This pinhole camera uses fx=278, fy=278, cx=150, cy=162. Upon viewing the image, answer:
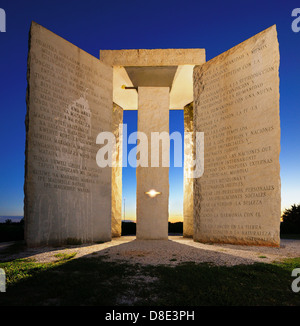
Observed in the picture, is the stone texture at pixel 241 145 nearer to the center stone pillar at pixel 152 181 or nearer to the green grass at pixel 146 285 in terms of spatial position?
the center stone pillar at pixel 152 181

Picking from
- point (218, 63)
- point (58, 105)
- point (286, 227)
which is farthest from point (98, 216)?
point (286, 227)

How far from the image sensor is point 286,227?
16.0 meters

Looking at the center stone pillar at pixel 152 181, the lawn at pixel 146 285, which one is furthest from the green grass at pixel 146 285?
the center stone pillar at pixel 152 181

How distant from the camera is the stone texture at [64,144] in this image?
823 cm

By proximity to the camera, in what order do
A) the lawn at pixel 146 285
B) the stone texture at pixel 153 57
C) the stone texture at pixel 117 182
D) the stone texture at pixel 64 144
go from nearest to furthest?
the lawn at pixel 146 285, the stone texture at pixel 64 144, the stone texture at pixel 153 57, the stone texture at pixel 117 182

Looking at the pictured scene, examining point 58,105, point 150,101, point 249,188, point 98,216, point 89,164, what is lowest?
point 98,216

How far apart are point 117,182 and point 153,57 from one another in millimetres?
6154

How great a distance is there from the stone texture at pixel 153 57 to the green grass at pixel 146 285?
8.79 meters

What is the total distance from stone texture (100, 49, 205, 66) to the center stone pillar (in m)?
1.43

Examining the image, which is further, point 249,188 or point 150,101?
point 150,101

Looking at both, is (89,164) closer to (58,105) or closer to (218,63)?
(58,105)

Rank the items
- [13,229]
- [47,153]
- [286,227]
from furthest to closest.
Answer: [286,227] → [13,229] → [47,153]

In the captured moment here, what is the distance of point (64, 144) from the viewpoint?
9094mm

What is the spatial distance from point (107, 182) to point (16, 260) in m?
5.01
